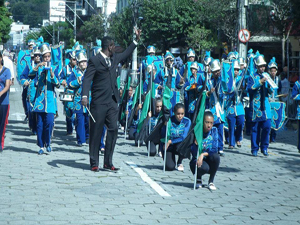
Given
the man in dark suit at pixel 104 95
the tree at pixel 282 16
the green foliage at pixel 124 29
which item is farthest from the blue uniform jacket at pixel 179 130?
the green foliage at pixel 124 29

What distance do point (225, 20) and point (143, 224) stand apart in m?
28.6

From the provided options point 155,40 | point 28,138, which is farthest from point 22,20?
point 28,138

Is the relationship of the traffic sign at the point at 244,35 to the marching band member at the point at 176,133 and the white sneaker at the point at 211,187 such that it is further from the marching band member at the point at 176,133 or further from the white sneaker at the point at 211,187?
the white sneaker at the point at 211,187

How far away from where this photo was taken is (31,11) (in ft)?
608

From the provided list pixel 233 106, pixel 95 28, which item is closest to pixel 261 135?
pixel 233 106

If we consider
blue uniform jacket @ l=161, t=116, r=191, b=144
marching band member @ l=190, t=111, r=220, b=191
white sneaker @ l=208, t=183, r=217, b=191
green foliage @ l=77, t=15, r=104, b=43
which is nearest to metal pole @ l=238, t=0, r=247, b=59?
blue uniform jacket @ l=161, t=116, r=191, b=144

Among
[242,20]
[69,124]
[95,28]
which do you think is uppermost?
[95,28]

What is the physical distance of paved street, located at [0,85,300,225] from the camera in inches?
277

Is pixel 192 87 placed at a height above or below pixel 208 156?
above

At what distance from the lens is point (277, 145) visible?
15117 mm

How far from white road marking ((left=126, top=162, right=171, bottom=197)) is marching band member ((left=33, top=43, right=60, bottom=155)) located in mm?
1908

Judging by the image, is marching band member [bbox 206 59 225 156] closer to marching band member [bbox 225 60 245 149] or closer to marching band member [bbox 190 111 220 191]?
marching band member [bbox 225 60 245 149]

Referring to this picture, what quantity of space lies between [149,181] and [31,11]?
182132mm

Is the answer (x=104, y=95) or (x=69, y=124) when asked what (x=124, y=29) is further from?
(x=104, y=95)
